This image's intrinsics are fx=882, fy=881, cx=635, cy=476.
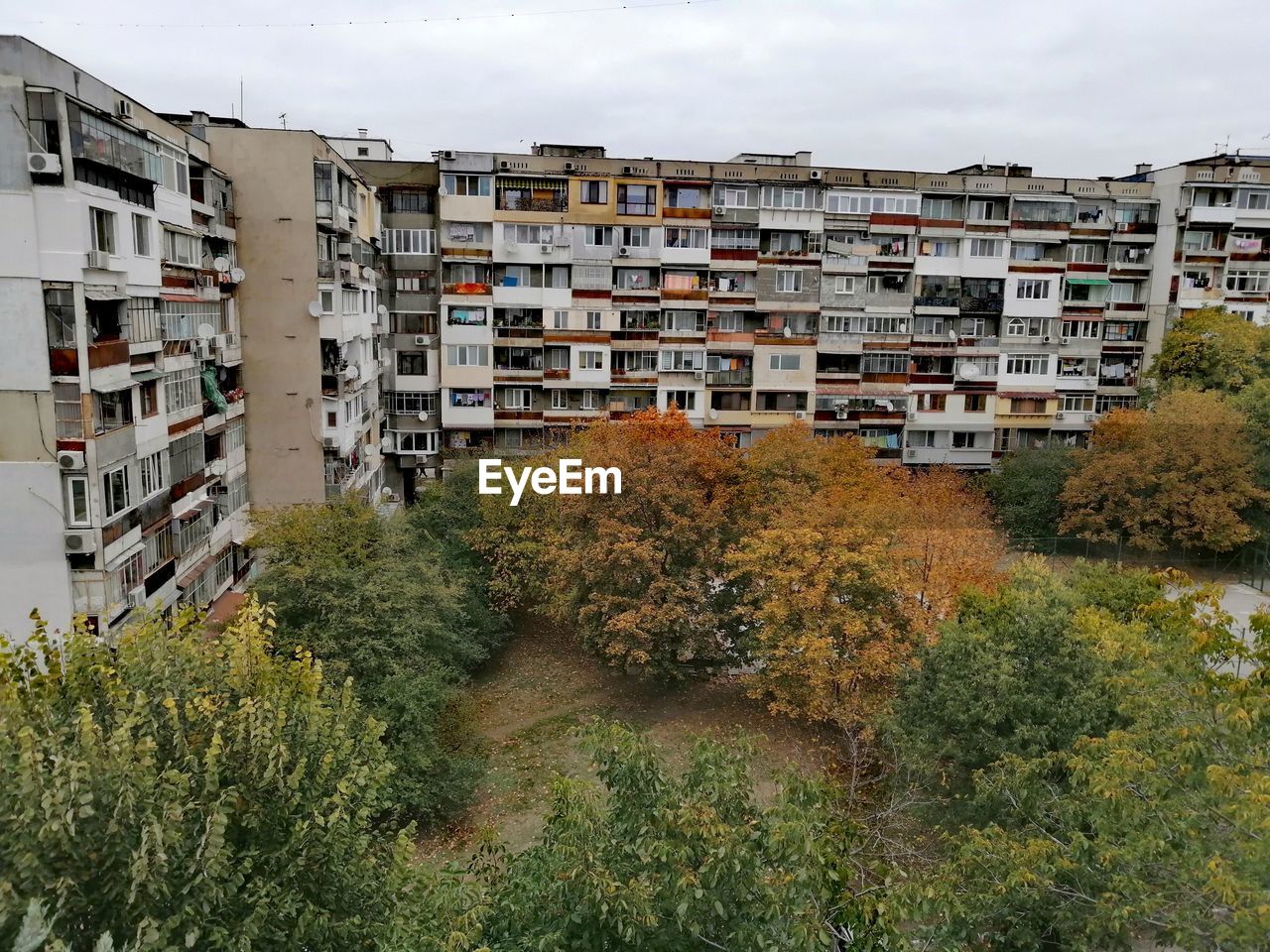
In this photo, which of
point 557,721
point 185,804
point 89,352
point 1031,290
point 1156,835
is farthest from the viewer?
point 1031,290

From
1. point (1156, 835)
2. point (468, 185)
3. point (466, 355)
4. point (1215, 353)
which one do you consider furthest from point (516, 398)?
point (1156, 835)

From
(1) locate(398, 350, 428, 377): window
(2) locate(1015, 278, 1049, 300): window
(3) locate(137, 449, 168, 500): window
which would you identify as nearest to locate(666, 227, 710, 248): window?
(1) locate(398, 350, 428, 377): window

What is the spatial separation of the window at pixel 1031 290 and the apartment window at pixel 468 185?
25.1 meters

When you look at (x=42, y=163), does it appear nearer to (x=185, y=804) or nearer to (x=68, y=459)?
(x=68, y=459)

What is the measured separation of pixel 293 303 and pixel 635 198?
16.3 m

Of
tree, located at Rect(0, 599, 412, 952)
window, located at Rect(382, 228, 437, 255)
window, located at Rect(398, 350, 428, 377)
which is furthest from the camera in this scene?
window, located at Rect(398, 350, 428, 377)

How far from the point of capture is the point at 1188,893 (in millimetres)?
9898

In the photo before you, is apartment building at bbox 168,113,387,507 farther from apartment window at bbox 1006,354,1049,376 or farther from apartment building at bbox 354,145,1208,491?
apartment window at bbox 1006,354,1049,376

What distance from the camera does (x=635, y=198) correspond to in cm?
3800

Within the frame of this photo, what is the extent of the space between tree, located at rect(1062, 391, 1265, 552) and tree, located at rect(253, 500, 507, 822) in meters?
25.9

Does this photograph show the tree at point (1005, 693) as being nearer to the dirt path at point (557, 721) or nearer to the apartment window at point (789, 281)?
the dirt path at point (557, 721)

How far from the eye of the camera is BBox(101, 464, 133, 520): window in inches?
713

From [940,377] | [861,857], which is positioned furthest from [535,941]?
[940,377]

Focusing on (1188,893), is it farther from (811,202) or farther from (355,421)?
(811,202)
